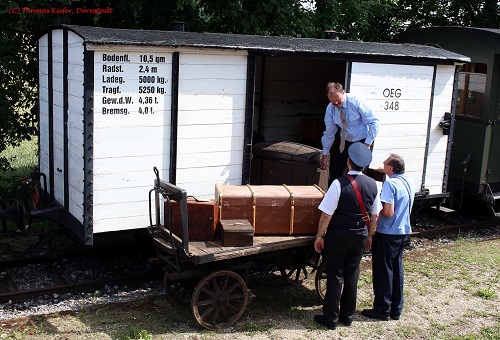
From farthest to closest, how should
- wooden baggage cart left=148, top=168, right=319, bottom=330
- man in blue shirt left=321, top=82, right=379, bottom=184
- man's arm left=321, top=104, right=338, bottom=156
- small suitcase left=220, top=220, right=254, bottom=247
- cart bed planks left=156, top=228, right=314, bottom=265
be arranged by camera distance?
man's arm left=321, top=104, right=338, bottom=156 < man in blue shirt left=321, top=82, right=379, bottom=184 < small suitcase left=220, top=220, right=254, bottom=247 < wooden baggage cart left=148, top=168, right=319, bottom=330 < cart bed planks left=156, top=228, right=314, bottom=265

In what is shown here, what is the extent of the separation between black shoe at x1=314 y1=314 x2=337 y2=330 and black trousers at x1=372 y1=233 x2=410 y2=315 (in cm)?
65

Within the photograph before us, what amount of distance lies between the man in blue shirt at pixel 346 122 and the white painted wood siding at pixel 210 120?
110 centimetres

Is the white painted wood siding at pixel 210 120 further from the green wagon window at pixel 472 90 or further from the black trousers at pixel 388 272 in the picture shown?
the green wagon window at pixel 472 90

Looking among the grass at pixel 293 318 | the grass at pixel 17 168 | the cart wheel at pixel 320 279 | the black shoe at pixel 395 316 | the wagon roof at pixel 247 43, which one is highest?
the wagon roof at pixel 247 43

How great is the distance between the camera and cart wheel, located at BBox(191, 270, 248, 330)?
6332mm

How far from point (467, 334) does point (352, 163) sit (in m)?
2.28

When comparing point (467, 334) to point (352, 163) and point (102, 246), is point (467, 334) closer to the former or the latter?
point (352, 163)

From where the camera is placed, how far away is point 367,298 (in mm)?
7496

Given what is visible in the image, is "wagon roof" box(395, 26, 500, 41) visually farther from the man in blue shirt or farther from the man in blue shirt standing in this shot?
the man in blue shirt standing

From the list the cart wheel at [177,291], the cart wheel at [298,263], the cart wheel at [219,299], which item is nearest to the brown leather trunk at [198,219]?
the cart wheel at [219,299]

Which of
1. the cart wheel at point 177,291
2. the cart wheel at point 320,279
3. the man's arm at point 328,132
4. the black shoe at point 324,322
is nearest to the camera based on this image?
the black shoe at point 324,322

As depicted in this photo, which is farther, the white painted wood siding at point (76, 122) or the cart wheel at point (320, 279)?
the cart wheel at point (320, 279)

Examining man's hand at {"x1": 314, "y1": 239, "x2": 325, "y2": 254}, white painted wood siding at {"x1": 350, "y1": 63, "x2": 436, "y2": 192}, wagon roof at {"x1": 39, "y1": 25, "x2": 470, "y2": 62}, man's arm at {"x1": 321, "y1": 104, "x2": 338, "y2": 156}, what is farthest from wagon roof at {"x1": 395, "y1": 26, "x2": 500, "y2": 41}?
man's hand at {"x1": 314, "y1": 239, "x2": 325, "y2": 254}

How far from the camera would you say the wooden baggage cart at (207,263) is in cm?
622
